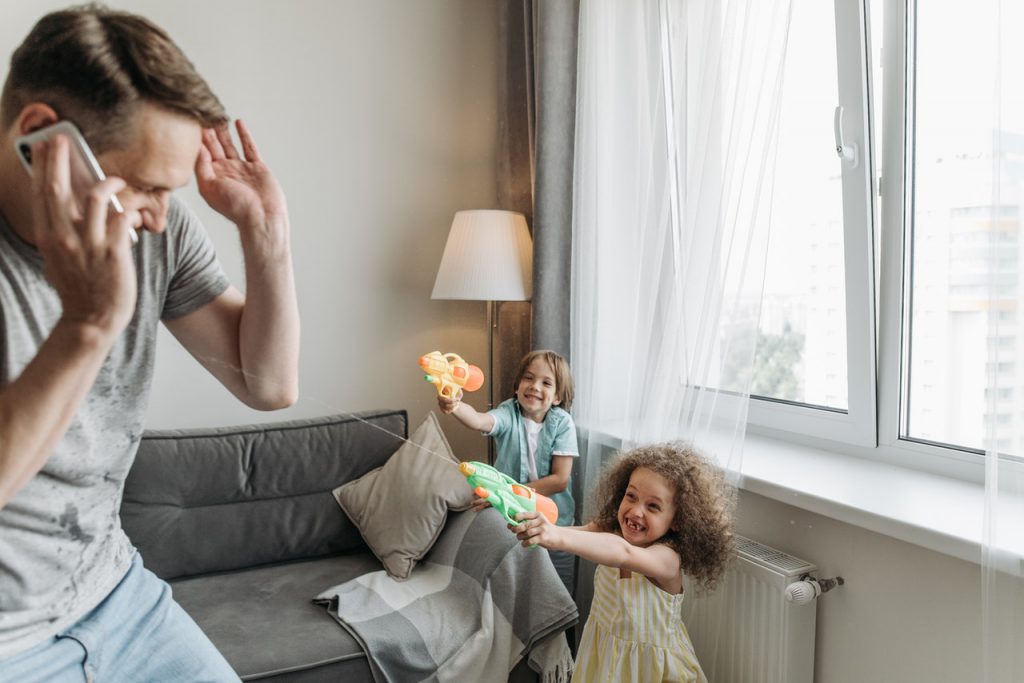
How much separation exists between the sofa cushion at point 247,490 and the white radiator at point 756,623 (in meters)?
0.61

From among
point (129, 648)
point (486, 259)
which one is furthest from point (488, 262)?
point (129, 648)

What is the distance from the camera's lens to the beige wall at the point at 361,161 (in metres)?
1.03

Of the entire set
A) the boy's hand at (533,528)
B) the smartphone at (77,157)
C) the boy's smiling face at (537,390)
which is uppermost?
the smartphone at (77,157)

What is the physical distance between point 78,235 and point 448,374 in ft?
2.30

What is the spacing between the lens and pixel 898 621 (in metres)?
1.12

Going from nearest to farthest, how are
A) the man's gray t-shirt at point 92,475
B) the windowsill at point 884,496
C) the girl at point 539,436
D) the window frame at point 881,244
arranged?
the man's gray t-shirt at point 92,475, the windowsill at point 884,496, the window frame at point 881,244, the girl at point 539,436

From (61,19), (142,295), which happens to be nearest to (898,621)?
(142,295)

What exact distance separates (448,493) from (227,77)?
0.92 meters

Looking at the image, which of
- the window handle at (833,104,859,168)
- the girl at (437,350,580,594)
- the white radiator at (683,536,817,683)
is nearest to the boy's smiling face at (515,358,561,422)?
the girl at (437,350,580,594)

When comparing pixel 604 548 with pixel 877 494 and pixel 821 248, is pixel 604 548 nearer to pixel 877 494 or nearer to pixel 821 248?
pixel 877 494

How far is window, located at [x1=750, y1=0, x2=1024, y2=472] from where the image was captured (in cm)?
119

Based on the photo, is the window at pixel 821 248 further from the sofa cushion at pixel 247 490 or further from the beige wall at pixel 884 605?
the sofa cushion at pixel 247 490

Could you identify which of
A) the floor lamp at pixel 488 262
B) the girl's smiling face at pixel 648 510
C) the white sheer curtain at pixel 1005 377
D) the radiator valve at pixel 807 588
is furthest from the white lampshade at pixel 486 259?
the white sheer curtain at pixel 1005 377

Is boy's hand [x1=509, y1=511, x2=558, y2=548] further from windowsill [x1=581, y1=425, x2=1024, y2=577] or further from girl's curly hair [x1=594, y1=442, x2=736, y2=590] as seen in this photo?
windowsill [x1=581, y1=425, x2=1024, y2=577]
